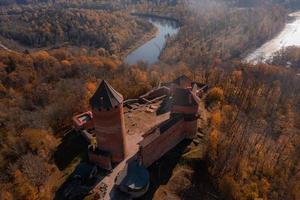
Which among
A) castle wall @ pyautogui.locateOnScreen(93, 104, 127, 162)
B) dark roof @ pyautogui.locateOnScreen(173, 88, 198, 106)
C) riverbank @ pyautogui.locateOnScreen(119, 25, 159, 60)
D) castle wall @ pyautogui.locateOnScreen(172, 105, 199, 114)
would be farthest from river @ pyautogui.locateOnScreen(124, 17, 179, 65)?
castle wall @ pyautogui.locateOnScreen(93, 104, 127, 162)

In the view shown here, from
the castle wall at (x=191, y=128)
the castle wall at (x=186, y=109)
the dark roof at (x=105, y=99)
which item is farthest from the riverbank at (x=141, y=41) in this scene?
the dark roof at (x=105, y=99)

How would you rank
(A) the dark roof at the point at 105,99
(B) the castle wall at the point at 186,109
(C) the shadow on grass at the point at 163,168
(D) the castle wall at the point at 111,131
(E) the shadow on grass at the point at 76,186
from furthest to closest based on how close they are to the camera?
(B) the castle wall at the point at 186,109 < (C) the shadow on grass at the point at 163,168 < (D) the castle wall at the point at 111,131 < (A) the dark roof at the point at 105,99 < (E) the shadow on grass at the point at 76,186

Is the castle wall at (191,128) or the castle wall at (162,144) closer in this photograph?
the castle wall at (162,144)

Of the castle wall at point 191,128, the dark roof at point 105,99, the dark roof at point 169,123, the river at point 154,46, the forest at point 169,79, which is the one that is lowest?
the river at point 154,46

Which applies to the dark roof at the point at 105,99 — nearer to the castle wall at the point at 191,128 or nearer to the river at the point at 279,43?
the castle wall at the point at 191,128

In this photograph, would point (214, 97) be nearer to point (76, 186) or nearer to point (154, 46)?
point (76, 186)

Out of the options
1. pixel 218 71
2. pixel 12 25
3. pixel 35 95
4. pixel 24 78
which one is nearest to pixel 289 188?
pixel 218 71

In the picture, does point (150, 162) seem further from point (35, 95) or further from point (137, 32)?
point (137, 32)

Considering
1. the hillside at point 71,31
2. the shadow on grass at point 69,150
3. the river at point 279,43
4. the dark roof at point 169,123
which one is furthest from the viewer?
the hillside at point 71,31
